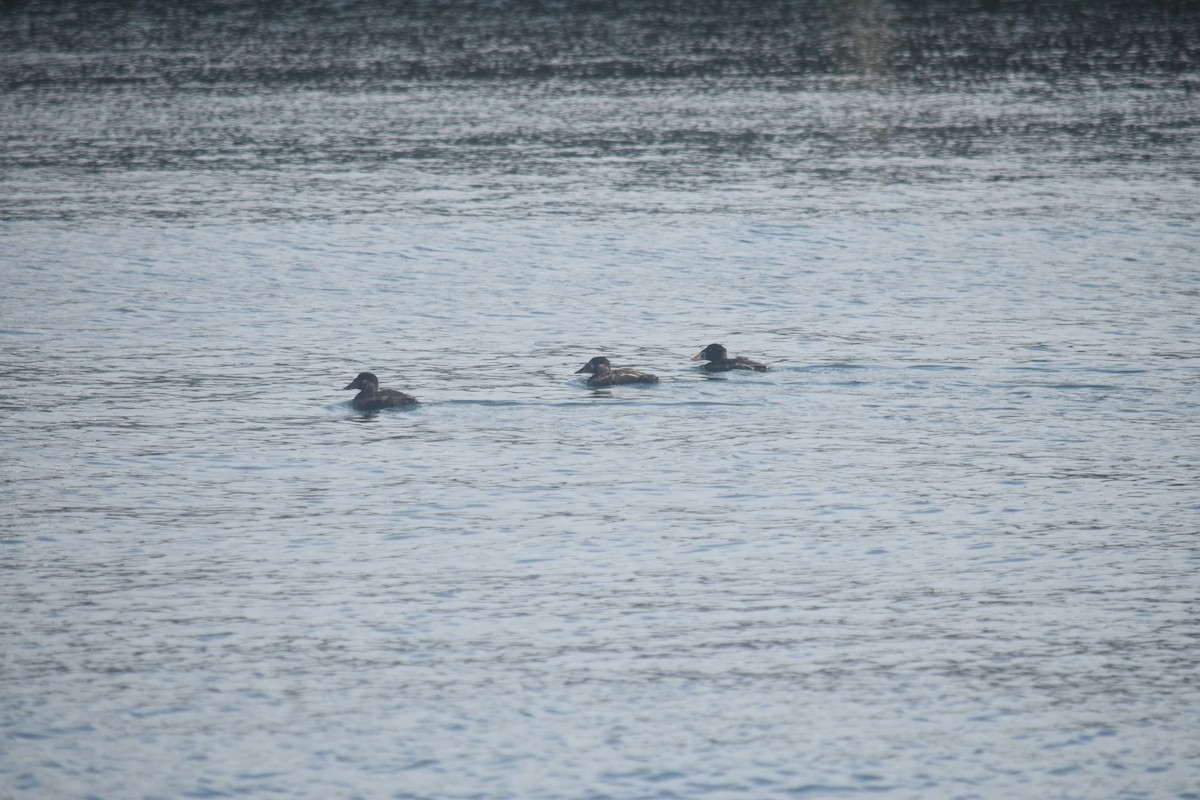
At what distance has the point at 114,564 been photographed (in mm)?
16250

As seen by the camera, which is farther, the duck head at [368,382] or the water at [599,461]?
the duck head at [368,382]

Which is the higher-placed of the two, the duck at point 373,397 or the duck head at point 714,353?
the duck head at point 714,353

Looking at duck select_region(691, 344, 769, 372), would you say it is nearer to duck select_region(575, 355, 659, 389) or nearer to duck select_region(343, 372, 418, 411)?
duck select_region(575, 355, 659, 389)

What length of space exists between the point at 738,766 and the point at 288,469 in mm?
8066

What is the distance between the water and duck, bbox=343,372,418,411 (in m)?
0.44

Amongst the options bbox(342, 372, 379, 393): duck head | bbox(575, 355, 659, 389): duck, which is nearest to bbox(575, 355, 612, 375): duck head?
bbox(575, 355, 659, 389): duck

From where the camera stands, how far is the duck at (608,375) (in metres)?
21.3

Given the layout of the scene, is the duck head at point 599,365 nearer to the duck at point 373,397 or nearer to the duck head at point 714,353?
the duck head at point 714,353

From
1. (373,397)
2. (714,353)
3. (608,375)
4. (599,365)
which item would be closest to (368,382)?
(373,397)

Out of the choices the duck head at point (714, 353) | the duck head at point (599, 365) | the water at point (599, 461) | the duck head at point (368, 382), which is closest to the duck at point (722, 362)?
the duck head at point (714, 353)

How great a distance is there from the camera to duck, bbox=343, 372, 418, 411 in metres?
20.8

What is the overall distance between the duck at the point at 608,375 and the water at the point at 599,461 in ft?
1.04

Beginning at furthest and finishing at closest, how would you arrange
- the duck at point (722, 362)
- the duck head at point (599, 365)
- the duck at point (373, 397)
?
1. the duck at point (722, 362)
2. the duck head at point (599, 365)
3. the duck at point (373, 397)

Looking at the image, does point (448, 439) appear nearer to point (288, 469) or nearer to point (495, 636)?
point (288, 469)
